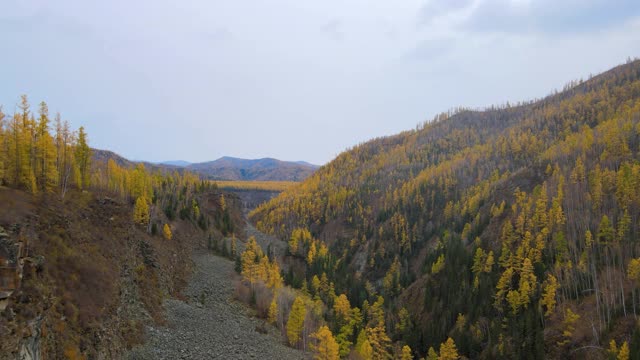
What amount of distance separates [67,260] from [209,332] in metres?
23.7

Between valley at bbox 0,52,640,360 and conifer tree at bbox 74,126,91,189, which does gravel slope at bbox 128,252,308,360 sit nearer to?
valley at bbox 0,52,640,360

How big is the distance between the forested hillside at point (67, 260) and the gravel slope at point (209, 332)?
7.34ft

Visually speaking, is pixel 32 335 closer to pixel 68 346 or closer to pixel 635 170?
pixel 68 346

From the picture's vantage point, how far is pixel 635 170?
382ft

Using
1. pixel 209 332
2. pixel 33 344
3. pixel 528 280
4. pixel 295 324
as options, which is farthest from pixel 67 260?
pixel 528 280

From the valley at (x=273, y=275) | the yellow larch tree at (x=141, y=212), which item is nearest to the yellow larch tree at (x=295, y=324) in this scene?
the valley at (x=273, y=275)

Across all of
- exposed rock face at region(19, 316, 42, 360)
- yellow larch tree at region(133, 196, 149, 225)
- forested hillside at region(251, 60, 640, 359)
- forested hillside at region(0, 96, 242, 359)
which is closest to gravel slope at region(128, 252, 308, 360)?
forested hillside at region(0, 96, 242, 359)

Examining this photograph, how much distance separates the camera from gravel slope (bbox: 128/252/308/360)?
45406 millimetres

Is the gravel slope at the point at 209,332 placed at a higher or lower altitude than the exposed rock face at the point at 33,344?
lower

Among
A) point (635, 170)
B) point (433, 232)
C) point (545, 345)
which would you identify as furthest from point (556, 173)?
point (545, 345)

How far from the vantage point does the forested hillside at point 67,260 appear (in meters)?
28.1

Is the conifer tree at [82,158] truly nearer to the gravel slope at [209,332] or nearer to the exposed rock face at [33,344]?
the gravel slope at [209,332]

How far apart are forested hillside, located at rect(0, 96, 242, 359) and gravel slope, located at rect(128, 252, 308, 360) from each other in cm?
224

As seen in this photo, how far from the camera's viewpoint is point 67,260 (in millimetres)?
37094
